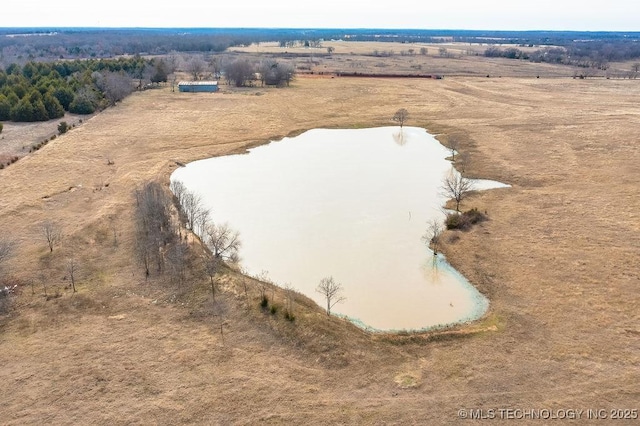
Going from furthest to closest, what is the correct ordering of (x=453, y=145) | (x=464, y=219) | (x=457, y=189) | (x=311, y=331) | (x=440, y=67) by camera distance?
(x=440, y=67), (x=453, y=145), (x=457, y=189), (x=464, y=219), (x=311, y=331)

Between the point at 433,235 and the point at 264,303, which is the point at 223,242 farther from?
the point at 433,235

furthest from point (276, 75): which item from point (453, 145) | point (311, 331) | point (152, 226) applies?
point (311, 331)

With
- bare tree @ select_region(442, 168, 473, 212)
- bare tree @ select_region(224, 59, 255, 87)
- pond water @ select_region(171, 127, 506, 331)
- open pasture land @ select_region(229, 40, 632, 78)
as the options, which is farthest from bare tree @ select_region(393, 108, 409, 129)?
open pasture land @ select_region(229, 40, 632, 78)

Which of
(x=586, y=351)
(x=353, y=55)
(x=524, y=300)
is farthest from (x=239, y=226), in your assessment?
(x=353, y=55)

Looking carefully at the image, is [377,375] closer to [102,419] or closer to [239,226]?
[102,419]

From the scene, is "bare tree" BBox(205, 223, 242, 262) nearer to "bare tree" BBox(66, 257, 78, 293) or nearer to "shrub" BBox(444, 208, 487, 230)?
"bare tree" BBox(66, 257, 78, 293)

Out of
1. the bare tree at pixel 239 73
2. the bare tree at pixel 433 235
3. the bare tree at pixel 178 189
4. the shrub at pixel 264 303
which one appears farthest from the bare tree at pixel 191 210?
Answer: the bare tree at pixel 239 73
